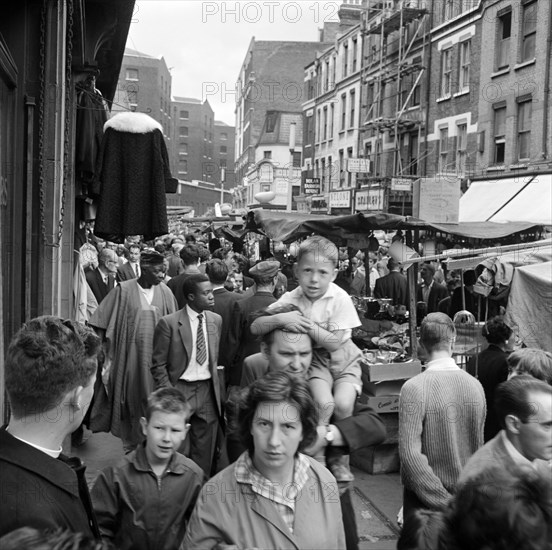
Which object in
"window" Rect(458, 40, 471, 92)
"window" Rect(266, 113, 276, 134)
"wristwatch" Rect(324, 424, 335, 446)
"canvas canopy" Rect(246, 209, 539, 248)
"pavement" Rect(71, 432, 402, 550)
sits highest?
"window" Rect(266, 113, 276, 134)

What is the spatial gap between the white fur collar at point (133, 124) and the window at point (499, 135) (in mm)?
21430

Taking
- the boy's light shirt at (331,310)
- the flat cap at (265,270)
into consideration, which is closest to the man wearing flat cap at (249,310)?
the flat cap at (265,270)

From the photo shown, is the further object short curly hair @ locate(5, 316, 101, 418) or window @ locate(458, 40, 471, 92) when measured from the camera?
window @ locate(458, 40, 471, 92)

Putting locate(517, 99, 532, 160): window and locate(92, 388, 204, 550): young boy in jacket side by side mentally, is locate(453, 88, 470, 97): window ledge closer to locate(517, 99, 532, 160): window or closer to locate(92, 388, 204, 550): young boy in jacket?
locate(517, 99, 532, 160): window

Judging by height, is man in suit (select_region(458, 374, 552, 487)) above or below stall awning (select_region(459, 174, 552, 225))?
below

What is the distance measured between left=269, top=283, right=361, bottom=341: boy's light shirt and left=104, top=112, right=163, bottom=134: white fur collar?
3290 mm

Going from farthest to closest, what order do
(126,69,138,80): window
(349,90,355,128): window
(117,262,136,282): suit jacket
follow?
(126,69,138,80): window
(349,90,355,128): window
(117,262,136,282): suit jacket

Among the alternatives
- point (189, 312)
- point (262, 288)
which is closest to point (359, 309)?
point (262, 288)

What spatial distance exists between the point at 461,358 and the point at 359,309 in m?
2.85

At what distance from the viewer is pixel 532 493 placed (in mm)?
1653

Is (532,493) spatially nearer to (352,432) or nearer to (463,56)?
(352,432)

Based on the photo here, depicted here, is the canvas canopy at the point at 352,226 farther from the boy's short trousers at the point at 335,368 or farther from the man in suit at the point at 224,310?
the boy's short trousers at the point at 335,368

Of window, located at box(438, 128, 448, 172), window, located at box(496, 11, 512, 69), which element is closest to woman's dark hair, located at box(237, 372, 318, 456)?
window, located at box(496, 11, 512, 69)

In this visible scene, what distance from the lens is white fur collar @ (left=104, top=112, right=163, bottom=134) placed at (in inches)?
261
